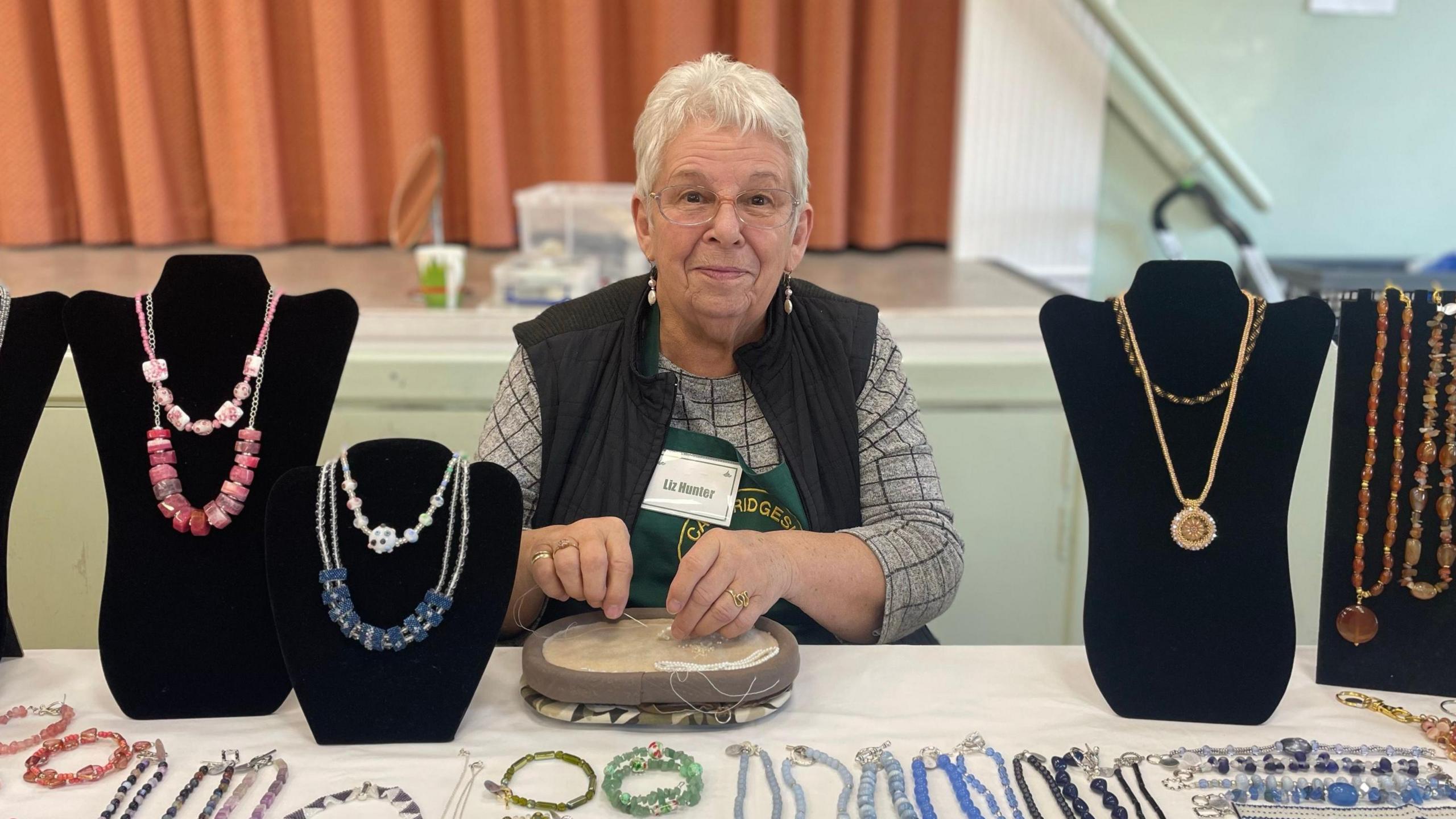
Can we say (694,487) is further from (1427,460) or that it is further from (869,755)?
(1427,460)

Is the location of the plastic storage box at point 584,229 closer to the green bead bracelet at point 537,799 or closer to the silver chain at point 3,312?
the silver chain at point 3,312

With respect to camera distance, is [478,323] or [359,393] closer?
[359,393]

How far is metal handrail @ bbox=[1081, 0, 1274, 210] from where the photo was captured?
278 centimetres

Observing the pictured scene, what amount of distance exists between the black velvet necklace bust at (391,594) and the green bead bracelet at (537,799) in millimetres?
86

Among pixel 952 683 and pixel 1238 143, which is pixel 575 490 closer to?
pixel 952 683

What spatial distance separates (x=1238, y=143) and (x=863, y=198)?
1219mm

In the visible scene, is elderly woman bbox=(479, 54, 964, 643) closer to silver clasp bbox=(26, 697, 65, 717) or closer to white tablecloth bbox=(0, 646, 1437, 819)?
white tablecloth bbox=(0, 646, 1437, 819)

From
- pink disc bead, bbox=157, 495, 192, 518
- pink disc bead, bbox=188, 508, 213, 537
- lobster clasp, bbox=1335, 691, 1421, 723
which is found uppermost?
pink disc bead, bbox=157, 495, 192, 518

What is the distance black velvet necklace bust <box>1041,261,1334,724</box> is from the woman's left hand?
1.05 ft

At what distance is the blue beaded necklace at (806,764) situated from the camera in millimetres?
822

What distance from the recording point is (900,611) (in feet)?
3.81

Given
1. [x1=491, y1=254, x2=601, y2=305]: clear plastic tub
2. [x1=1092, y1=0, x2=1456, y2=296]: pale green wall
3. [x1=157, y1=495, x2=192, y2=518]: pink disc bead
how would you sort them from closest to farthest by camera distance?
[x1=157, y1=495, x2=192, y2=518]: pink disc bead → [x1=491, y1=254, x2=601, y2=305]: clear plastic tub → [x1=1092, y1=0, x2=1456, y2=296]: pale green wall

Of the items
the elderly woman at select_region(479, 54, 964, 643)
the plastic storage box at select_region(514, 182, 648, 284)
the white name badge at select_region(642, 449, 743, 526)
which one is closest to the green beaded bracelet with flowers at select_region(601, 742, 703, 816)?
the elderly woman at select_region(479, 54, 964, 643)

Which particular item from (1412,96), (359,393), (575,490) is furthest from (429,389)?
(1412,96)
